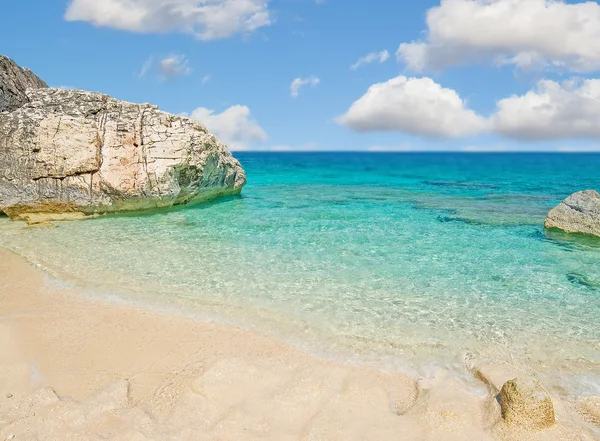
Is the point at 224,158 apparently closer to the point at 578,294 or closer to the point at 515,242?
the point at 515,242

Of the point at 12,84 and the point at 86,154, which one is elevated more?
the point at 12,84

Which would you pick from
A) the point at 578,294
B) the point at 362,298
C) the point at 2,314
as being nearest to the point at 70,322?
the point at 2,314

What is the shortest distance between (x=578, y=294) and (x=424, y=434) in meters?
5.88

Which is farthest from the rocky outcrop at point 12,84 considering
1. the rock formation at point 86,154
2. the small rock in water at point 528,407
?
the small rock in water at point 528,407

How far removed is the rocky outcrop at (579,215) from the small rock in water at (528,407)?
1101 cm

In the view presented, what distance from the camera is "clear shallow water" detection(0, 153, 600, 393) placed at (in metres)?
6.61

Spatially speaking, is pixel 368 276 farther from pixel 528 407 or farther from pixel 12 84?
pixel 12 84

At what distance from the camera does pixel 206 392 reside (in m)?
A: 5.14

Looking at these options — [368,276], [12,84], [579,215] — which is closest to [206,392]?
[368,276]

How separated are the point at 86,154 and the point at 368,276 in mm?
10776

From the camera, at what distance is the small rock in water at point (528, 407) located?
4559 mm

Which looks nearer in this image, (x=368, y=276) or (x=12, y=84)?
(x=368, y=276)

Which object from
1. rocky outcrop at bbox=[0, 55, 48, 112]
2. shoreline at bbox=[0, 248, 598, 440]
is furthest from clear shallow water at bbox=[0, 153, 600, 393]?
rocky outcrop at bbox=[0, 55, 48, 112]

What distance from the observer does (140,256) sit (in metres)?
10.6
